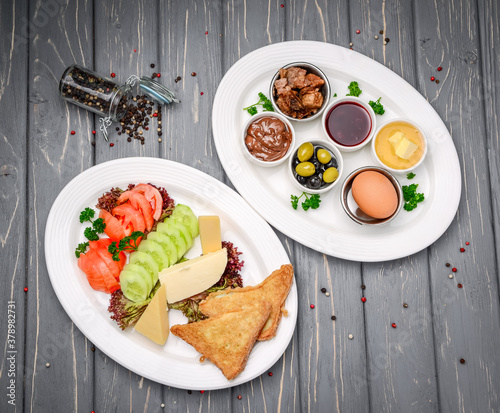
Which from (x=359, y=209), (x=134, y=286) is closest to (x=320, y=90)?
(x=359, y=209)

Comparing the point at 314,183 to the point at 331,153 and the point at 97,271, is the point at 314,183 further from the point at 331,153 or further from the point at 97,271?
the point at 97,271

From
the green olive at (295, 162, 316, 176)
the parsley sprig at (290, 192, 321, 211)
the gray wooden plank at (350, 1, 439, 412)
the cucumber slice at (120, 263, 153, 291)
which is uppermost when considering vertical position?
the green olive at (295, 162, 316, 176)

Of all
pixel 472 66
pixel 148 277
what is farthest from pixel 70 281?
pixel 472 66

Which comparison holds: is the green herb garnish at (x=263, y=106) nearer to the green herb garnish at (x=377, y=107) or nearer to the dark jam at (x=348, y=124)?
the dark jam at (x=348, y=124)

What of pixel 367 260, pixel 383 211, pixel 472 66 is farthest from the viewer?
pixel 472 66

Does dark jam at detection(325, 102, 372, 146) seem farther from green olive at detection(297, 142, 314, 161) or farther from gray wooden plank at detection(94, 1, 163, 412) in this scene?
gray wooden plank at detection(94, 1, 163, 412)

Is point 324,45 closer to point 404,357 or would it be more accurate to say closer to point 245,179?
point 245,179

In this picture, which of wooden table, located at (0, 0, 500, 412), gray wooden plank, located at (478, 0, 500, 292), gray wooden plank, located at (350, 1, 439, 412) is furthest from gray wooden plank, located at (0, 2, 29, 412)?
gray wooden plank, located at (478, 0, 500, 292)
